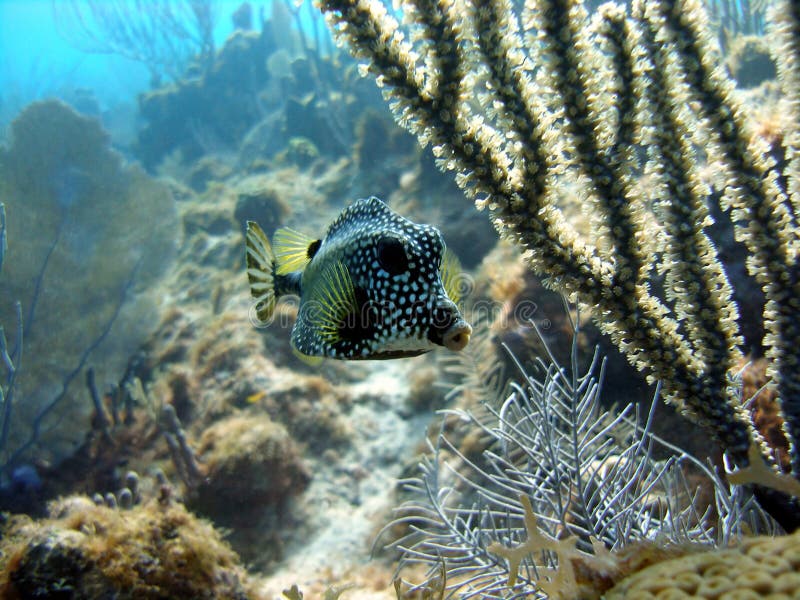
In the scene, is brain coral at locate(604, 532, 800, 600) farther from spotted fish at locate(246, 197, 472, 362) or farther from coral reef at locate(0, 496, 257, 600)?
coral reef at locate(0, 496, 257, 600)

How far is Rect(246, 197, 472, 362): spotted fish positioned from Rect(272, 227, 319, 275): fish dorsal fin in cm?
34

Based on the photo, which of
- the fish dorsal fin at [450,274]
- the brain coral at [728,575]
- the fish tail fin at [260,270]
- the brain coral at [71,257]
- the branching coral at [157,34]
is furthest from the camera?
the branching coral at [157,34]

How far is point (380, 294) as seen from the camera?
5.95ft

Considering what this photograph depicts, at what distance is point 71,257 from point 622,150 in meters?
9.40

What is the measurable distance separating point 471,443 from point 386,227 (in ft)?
11.2

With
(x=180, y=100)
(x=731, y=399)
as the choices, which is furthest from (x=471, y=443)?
(x=180, y=100)

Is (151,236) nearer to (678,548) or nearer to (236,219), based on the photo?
(236,219)

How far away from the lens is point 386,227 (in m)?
1.94

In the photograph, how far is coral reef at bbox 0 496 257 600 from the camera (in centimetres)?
285

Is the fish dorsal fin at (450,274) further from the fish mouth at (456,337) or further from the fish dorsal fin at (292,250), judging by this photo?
the fish dorsal fin at (292,250)

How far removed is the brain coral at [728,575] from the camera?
134 centimetres

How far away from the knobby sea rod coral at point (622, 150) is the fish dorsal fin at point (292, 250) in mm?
895

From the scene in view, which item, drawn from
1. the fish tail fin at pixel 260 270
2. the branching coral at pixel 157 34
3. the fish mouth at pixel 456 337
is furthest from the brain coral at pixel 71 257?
the branching coral at pixel 157 34

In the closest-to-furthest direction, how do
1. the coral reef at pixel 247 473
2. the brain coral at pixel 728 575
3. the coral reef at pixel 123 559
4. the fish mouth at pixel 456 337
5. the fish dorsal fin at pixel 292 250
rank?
the brain coral at pixel 728 575 < the fish mouth at pixel 456 337 < the fish dorsal fin at pixel 292 250 < the coral reef at pixel 123 559 < the coral reef at pixel 247 473
